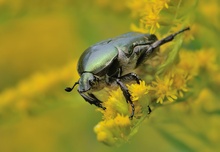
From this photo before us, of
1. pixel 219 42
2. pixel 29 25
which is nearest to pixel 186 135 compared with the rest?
pixel 219 42

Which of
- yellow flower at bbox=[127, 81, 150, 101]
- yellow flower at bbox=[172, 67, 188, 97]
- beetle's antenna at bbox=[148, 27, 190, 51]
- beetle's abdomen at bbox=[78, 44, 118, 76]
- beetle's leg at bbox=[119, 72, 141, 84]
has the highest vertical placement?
beetle's abdomen at bbox=[78, 44, 118, 76]

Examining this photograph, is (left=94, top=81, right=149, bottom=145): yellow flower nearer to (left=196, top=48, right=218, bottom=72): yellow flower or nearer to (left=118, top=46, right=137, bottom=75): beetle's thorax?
(left=118, top=46, right=137, bottom=75): beetle's thorax

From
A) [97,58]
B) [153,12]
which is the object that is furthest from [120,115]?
[153,12]

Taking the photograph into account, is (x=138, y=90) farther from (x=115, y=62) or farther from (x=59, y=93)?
(x=59, y=93)

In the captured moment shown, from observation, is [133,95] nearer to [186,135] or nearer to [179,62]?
[179,62]

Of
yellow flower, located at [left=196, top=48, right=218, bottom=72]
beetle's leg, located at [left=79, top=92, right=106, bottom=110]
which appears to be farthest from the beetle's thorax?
yellow flower, located at [left=196, top=48, right=218, bottom=72]

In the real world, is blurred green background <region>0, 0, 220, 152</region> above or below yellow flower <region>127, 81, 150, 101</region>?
above
